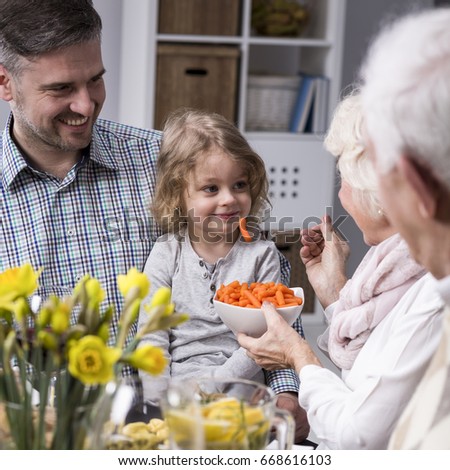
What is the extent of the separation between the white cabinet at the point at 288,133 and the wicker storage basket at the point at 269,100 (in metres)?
0.05

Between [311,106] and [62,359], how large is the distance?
3551mm

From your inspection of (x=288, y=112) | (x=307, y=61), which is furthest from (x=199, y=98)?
(x=307, y=61)

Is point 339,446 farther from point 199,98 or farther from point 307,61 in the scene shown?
point 307,61

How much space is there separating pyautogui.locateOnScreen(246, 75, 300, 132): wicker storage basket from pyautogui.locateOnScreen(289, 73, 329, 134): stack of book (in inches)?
1.6

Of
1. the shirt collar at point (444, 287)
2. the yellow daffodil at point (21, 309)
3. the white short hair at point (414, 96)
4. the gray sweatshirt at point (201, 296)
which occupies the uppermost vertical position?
the white short hair at point (414, 96)

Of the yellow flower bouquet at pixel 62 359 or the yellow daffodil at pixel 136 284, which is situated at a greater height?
the yellow daffodil at pixel 136 284

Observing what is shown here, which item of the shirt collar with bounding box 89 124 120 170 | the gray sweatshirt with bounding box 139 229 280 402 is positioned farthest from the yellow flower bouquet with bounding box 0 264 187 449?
the shirt collar with bounding box 89 124 120 170

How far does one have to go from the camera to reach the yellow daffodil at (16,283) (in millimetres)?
1105

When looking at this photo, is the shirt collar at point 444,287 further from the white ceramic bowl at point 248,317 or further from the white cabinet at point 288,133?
the white cabinet at point 288,133

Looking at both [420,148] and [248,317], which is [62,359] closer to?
[420,148]

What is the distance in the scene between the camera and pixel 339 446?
4.82 feet

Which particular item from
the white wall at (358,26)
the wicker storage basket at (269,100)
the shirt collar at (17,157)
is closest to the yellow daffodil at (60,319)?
the shirt collar at (17,157)

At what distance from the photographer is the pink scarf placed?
5.27ft

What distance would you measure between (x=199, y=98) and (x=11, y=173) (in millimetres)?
2162
